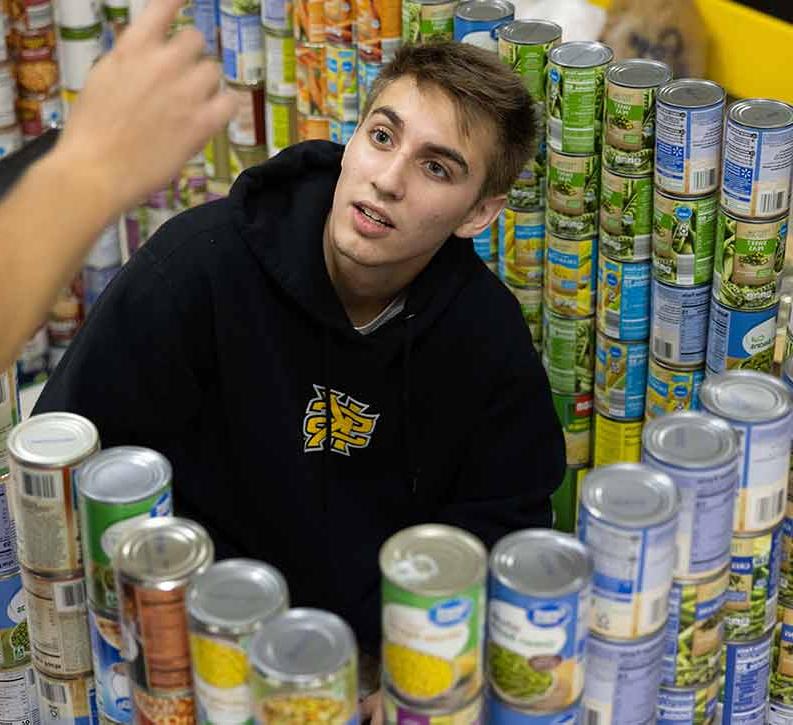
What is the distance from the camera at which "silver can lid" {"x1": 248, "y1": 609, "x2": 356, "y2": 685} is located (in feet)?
5.10

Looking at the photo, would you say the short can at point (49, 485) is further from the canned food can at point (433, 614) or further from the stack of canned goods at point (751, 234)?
the stack of canned goods at point (751, 234)

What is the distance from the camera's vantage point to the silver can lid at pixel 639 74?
113 inches

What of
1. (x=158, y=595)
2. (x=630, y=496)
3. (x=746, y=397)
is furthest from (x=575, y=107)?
(x=158, y=595)

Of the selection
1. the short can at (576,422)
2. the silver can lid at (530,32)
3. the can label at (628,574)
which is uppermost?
the silver can lid at (530,32)

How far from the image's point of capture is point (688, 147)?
2.80 meters

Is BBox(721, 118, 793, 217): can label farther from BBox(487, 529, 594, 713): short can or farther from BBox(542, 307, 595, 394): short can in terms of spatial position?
BBox(487, 529, 594, 713): short can

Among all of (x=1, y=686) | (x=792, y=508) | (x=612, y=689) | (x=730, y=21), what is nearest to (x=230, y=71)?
(x=730, y=21)

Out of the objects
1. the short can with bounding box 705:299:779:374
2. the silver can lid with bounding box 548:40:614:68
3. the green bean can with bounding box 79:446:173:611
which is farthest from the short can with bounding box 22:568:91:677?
the silver can lid with bounding box 548:40:614:68

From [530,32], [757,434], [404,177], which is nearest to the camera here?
[757,434]

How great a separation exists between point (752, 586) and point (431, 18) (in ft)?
5.28

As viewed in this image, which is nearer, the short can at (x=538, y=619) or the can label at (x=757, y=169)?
the short can at (x=538, y=619)

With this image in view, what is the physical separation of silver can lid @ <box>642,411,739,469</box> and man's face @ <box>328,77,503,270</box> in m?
0.75

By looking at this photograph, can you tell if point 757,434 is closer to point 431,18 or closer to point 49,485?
point 49,485

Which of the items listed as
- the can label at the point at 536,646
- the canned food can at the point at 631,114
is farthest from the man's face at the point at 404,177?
the can label at the point at 536,646
